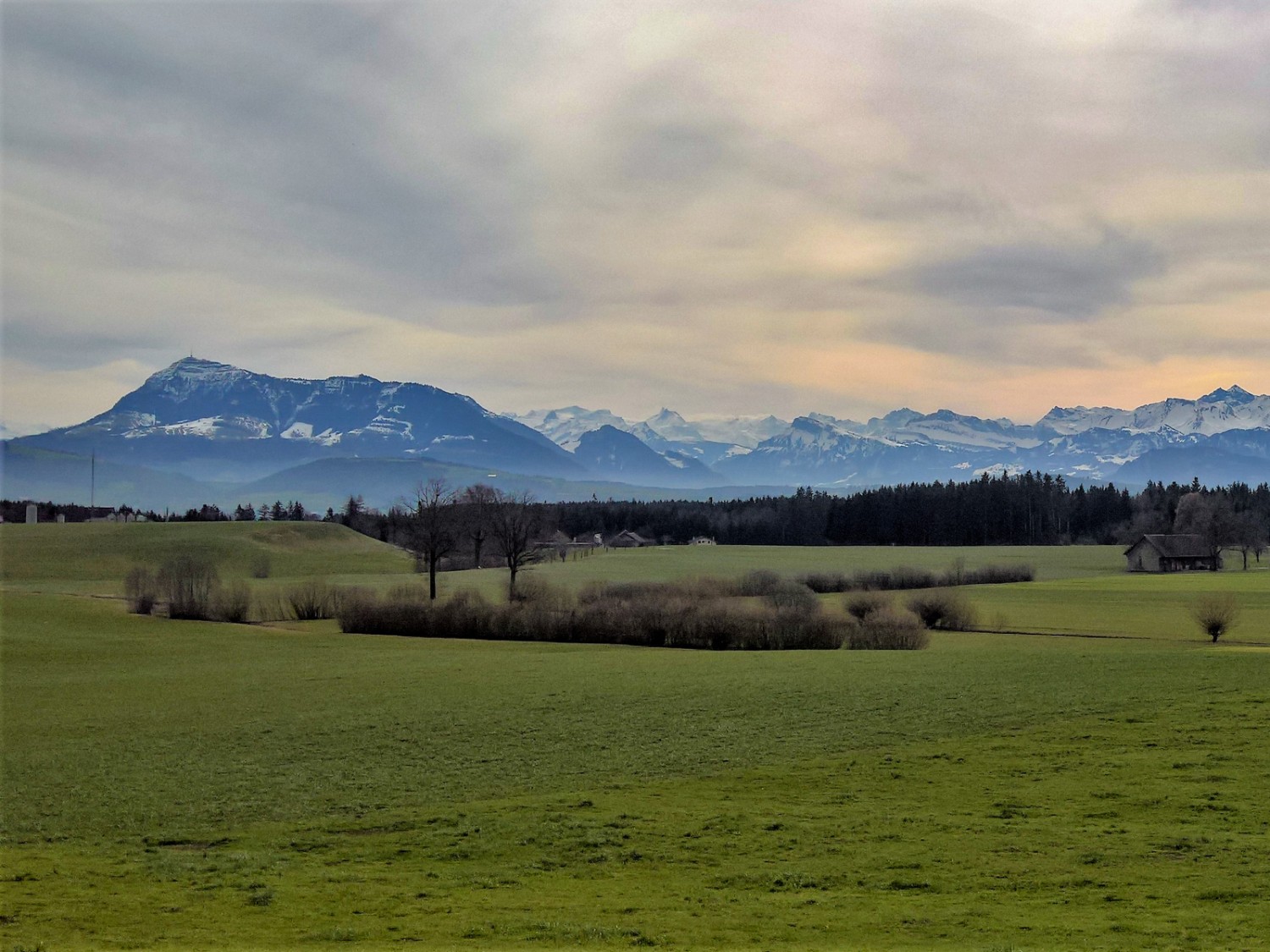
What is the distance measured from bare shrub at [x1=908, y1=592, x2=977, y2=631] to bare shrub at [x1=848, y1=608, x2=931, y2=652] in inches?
398

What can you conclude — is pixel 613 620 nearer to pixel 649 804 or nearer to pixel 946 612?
pixel 946 612

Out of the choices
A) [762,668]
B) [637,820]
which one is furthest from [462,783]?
[762,668]

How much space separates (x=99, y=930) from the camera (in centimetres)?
1393

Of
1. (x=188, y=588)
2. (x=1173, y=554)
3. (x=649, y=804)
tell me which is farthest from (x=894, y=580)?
(x=649, y=804)

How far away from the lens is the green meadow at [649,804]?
14117 millimetres

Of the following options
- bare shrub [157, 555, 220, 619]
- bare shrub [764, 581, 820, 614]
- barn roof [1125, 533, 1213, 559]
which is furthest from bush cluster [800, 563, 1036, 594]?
bare shrub [157, 555, 220, 619]

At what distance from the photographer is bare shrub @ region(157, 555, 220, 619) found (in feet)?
246

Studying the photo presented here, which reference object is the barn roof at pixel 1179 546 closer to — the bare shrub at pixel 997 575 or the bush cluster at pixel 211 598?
the bare shrub at pixel 997 575

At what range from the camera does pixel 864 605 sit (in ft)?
229

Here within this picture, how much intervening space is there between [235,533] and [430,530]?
57.2 metres

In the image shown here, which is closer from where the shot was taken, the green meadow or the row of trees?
the green meadow

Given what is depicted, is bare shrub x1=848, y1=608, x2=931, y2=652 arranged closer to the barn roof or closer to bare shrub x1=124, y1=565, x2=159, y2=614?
bare shrub x1=124, y1=565, x2=159, y2=614

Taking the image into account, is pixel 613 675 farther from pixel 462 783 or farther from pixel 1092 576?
pixel 1092 576

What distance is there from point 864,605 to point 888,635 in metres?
13.1
